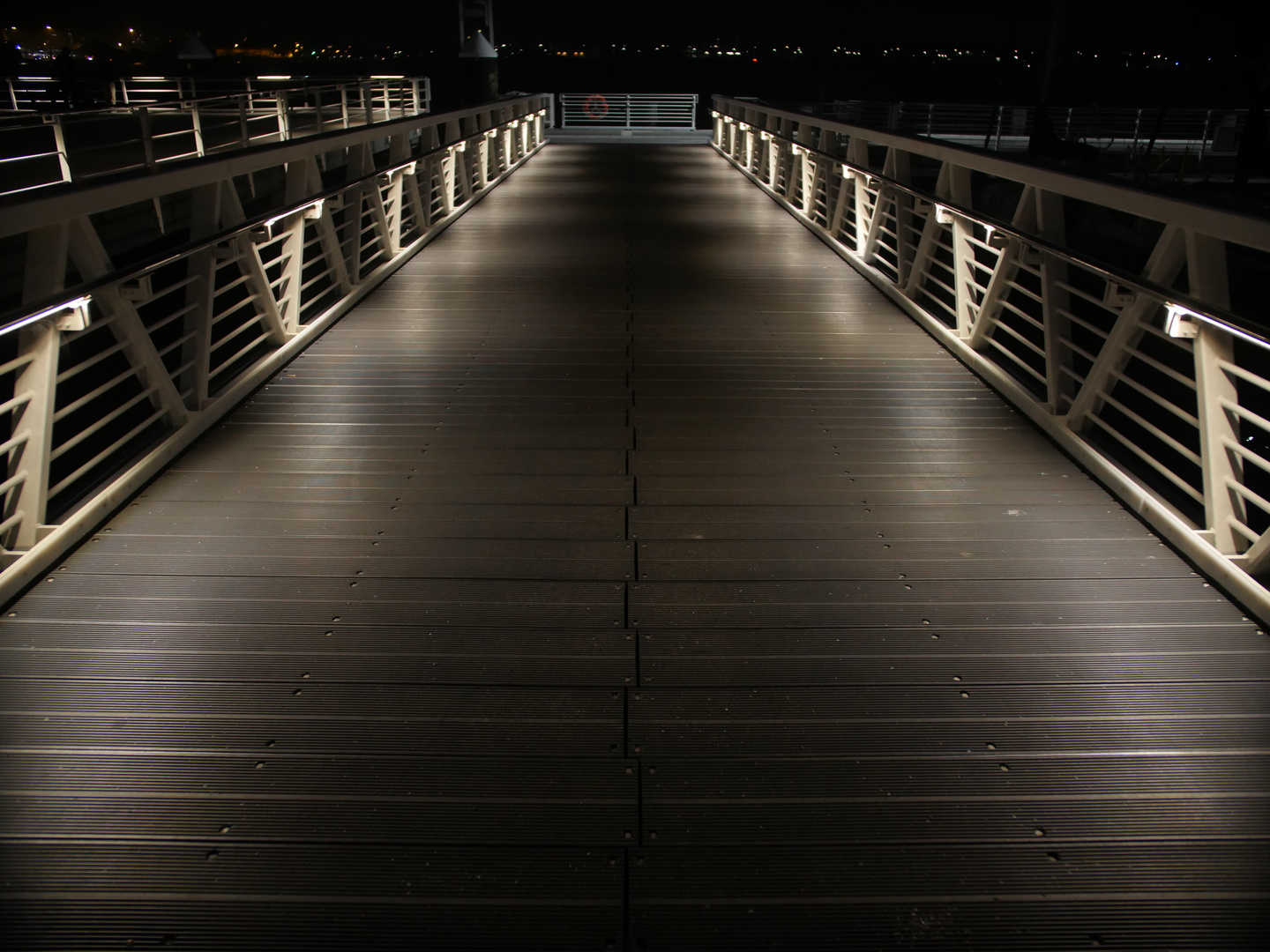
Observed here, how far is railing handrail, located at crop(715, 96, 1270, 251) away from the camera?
2.50 meters

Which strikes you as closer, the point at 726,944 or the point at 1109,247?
the point at 726,944

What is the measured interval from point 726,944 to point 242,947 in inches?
34.2

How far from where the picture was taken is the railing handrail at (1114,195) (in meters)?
2.50

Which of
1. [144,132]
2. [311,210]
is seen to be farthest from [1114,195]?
[144,132]

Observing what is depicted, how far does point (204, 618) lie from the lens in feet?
7.96

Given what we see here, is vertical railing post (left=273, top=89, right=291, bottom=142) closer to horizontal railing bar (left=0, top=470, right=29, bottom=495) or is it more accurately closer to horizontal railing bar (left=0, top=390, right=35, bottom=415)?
horizontal railing bar (left=0, top=390, right=35, bottom=415)

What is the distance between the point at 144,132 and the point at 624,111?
16.7 meters

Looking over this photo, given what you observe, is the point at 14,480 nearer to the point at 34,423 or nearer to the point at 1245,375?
the point at 34,423

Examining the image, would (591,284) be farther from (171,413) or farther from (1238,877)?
(1238,877)

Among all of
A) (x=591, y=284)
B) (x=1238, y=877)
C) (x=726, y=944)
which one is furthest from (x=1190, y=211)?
(x=591, y=284)

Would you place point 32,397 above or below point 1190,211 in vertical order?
below

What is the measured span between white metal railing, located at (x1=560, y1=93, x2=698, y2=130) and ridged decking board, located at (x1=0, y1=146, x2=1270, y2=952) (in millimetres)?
20489

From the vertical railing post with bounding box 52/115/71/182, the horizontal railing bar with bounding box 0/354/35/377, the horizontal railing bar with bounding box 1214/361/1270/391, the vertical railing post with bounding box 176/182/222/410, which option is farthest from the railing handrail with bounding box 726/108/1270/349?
the vertical railing post with bounding box 52/115/71/182

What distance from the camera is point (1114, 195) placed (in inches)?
128
